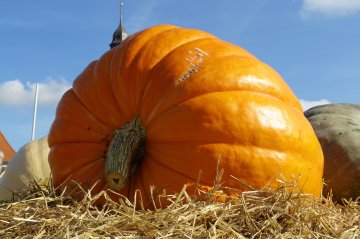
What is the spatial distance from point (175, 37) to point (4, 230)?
1262 mm

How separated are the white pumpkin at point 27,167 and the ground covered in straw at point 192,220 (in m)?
2.50

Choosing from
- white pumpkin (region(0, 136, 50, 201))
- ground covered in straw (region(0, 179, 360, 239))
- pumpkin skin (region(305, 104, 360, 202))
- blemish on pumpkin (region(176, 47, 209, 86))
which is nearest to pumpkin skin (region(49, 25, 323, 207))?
blemish on pumpkin (region(176, 47, 209, 86))

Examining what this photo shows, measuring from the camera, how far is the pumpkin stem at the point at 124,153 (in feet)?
7.45

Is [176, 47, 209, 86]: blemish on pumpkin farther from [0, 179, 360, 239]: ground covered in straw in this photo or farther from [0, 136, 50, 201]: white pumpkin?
[0, 136, 50, 201]: white pumpkin

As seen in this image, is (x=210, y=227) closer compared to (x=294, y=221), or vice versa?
(x=210, y=227)

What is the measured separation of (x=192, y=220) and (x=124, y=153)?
0.53 meters

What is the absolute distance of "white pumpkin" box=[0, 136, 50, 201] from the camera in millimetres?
4641

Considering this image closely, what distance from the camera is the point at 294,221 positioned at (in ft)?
6.46

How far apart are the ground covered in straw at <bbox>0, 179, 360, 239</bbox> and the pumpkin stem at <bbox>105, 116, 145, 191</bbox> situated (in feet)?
0.44

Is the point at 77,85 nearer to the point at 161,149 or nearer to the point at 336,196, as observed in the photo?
the point at 161,149

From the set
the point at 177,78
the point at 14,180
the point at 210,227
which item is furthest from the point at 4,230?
the point at 14,180

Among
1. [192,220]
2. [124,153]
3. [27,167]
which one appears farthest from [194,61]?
[27,167]

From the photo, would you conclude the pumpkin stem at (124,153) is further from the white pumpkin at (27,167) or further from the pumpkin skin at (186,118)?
the white pumpkin at (27,167)

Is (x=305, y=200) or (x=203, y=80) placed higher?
(x=203, y=80)
